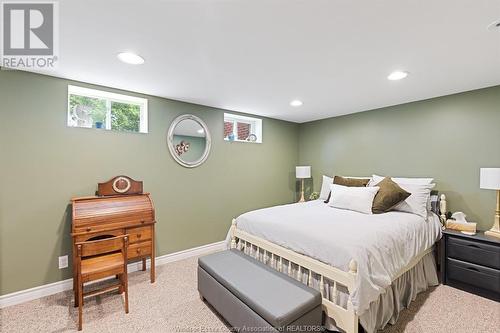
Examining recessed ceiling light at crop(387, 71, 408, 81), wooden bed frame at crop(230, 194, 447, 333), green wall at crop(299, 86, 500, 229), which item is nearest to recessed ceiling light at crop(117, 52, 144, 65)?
wooden bed frame at crop(230, 194, 447, 333)

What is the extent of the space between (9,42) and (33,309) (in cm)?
236

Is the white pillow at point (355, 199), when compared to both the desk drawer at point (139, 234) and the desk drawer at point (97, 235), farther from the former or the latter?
the desk drawer at point (97, 235)

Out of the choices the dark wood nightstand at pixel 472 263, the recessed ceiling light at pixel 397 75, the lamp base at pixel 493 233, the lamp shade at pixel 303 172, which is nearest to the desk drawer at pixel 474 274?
the dark wood nightstand at pixel 472 263

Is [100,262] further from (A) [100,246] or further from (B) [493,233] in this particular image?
(B) [493,233]

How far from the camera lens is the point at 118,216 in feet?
7.94

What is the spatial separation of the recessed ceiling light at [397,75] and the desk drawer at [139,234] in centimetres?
319

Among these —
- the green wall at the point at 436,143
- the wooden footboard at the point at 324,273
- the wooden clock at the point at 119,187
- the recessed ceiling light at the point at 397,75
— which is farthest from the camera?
the green wall at the point at 436,143

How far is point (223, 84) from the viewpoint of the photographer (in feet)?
8.71

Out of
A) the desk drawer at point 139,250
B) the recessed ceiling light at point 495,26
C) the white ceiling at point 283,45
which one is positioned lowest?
the desk drawer at point 139,250

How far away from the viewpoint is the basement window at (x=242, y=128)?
3.98m

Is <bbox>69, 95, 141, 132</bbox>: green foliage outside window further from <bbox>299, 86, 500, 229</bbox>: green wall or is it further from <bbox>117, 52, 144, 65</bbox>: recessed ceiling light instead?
<bbox>299, 86, 500, 229</bbox>: green wall

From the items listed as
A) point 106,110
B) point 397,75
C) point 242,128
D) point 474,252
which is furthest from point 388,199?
point 106,110

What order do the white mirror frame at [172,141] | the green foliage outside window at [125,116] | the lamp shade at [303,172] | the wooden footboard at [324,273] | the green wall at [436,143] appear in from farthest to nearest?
1. the lamp shade at [303,172]
2. the white mirror frame at [172,141]
3. the green foliage outside window at [125,116]
4. the green wall at [436,143]
5. the wooden footboard at [324,273]

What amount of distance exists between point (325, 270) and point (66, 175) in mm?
2842
